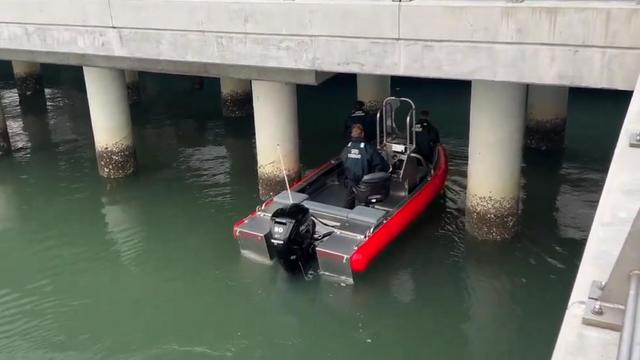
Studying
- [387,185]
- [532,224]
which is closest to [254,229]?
[387,185]

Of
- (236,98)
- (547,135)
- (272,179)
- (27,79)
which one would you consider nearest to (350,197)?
(272,179)

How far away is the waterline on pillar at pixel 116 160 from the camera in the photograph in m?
10.6

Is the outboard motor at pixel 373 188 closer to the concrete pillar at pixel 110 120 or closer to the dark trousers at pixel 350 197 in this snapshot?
the dark trousers at pixel 350 197

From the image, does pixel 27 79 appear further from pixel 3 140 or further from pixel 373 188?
pixel 373 188

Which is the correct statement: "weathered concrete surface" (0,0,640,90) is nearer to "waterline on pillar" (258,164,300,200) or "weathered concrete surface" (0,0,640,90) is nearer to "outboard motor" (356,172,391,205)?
"outboard motor" (356,172,391,205)

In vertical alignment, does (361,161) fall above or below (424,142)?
above

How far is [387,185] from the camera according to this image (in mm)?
8211

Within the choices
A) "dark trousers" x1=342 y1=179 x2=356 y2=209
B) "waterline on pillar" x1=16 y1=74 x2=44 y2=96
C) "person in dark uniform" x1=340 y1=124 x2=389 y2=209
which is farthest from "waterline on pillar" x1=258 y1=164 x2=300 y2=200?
"waterline on pillar" x1=16 y1=74 x2=44 y2=96

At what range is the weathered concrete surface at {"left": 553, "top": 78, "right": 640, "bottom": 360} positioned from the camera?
91.9 inches

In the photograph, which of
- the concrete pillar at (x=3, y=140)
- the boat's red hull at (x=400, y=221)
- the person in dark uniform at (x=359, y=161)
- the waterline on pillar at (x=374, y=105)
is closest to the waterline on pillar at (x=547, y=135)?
the boat's red hull at (x=400, y=221)

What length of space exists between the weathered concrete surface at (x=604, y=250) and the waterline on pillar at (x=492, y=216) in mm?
4324

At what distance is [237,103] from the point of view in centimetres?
1400

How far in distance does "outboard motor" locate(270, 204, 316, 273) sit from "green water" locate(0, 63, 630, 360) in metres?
0.36

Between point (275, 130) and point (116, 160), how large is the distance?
3.05 m
